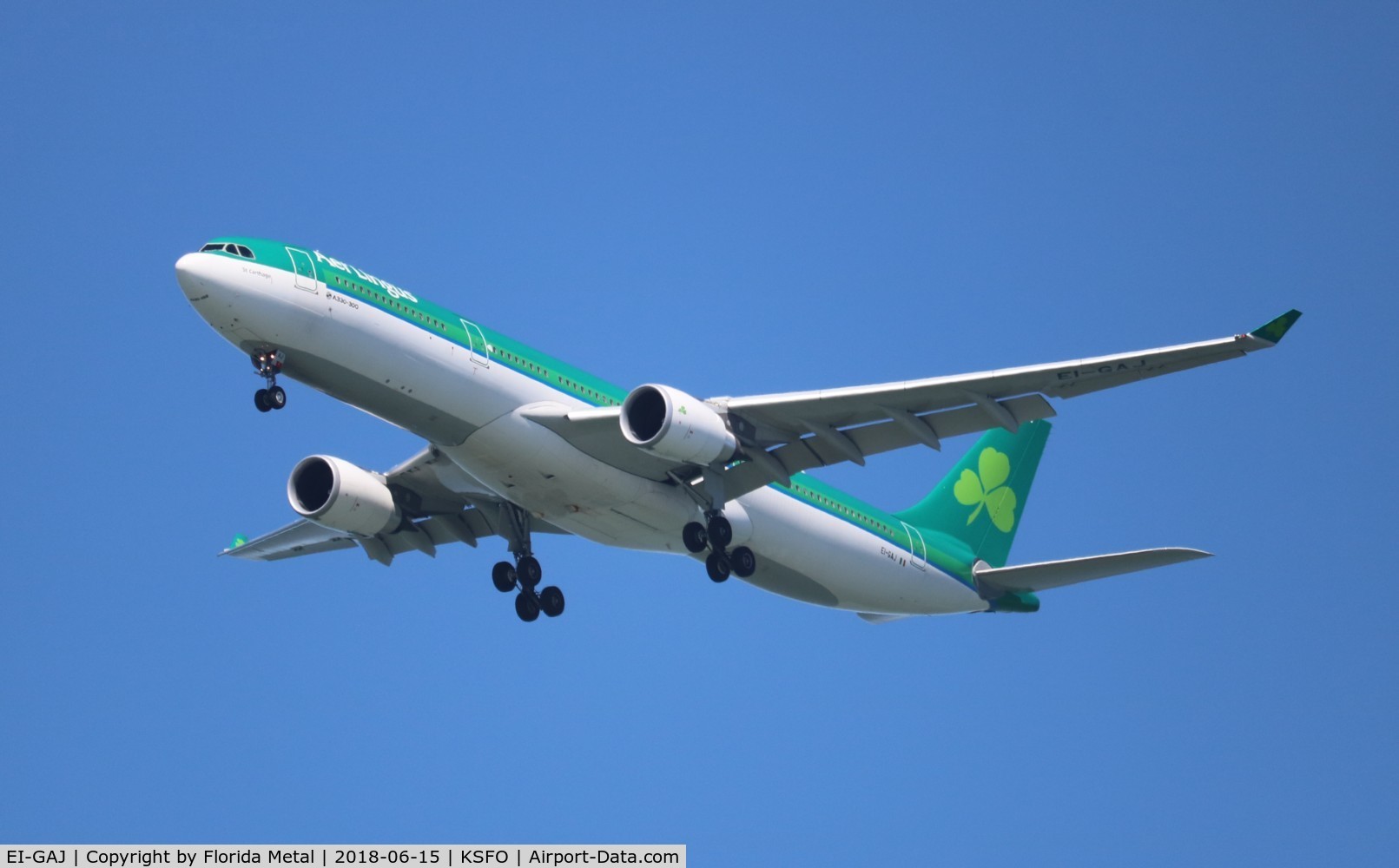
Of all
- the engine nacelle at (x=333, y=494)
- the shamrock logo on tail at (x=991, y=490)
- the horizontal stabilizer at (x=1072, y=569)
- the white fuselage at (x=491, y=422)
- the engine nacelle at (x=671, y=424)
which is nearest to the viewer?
the white fuselage at (x=491, y=422)

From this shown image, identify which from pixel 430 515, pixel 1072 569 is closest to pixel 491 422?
pixel 430 515

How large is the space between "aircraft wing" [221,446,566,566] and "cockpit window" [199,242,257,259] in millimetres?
6365

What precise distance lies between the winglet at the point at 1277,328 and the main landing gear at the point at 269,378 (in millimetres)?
15700

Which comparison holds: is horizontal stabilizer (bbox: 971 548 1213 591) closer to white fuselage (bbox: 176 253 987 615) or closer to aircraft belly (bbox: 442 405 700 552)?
white fuselage (bbox: 176 253 987 615)

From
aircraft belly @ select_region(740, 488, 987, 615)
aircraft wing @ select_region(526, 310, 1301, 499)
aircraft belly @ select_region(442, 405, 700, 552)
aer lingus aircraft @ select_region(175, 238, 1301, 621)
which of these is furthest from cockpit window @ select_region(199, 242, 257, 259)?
aircraft belly @ select_region(740, 488, 987, 615)

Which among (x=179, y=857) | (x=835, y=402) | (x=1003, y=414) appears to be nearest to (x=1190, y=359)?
(x=1003, y=414)

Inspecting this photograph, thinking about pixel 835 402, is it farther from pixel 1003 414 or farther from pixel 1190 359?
pixel 1190 359

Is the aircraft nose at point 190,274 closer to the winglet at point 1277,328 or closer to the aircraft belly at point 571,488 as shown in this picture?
the aircraft belly at point 571,488

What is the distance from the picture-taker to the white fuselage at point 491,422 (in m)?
29.2

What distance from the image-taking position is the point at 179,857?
28453 mm

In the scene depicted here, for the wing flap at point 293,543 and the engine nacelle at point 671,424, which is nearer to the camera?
the engine nacelle at point 671,424

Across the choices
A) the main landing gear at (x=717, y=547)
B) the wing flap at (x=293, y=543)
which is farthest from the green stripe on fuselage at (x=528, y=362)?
the wing flap at (x=293, y=543)

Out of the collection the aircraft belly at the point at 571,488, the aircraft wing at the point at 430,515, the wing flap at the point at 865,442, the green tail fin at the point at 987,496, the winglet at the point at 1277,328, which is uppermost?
the green tail fin at the point at 987,496

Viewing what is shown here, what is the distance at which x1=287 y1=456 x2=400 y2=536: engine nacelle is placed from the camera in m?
34.9
